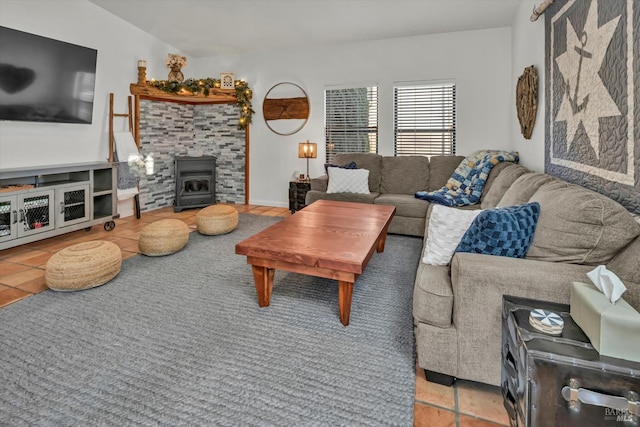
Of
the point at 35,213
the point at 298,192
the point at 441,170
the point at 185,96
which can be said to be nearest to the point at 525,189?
the point at 441,170

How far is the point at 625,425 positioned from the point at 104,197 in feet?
16.3

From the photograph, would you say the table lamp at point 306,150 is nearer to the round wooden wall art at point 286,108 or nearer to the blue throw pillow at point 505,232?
the round wooden wall art at point 286,108

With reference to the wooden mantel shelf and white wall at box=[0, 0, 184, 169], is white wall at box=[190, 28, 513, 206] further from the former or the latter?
white wall at box=[0, 0, 184, 169]

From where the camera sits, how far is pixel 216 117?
6184 millimetres

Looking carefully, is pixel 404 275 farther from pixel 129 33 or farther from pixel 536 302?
pixel 129 33

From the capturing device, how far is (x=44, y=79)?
3.67 metres

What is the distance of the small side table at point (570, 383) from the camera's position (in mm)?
938

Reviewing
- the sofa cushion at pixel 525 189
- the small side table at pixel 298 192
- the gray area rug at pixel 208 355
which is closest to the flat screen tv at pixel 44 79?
the gray area rug at pixel 208 355

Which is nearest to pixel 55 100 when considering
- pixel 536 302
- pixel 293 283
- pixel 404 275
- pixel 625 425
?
pixel 293 283

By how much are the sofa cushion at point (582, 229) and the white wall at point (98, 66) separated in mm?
4789

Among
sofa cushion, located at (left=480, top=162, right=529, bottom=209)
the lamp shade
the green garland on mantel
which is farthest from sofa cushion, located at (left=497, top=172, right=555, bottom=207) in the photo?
the green garland on mantel

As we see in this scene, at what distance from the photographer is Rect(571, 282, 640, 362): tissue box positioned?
0.95 metres

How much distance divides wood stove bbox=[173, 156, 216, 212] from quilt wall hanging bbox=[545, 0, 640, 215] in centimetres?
487

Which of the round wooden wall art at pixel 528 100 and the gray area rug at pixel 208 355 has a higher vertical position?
the round wooden wall art at pixel 528 100
